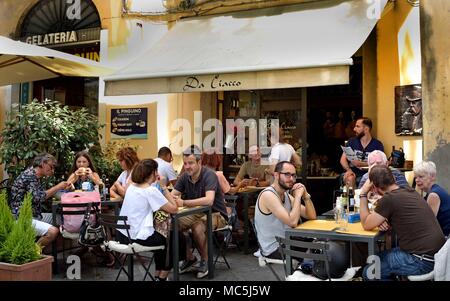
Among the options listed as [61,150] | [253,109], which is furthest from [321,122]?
[61,150]

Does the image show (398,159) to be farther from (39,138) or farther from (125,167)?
Result: (39,138)

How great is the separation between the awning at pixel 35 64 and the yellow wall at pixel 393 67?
16.2 ft

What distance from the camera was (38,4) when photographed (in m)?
11.0

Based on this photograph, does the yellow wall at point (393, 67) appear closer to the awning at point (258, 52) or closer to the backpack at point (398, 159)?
the backpack at point (398, 159)

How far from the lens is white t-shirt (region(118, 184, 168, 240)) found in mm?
4801

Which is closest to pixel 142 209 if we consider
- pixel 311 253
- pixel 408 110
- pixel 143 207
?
pixel 143 207

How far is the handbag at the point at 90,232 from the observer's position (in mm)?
5496

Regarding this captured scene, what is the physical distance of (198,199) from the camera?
5609mm

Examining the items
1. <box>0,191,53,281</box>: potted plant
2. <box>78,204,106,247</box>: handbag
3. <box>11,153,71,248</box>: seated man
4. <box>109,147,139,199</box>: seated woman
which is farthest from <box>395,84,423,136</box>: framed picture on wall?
<box>0,191,53,281</box>: potted plant

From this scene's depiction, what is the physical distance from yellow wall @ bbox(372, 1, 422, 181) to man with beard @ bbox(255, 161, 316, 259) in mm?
3642

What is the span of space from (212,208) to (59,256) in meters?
2.34

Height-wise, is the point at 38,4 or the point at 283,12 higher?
the point at 38,4
